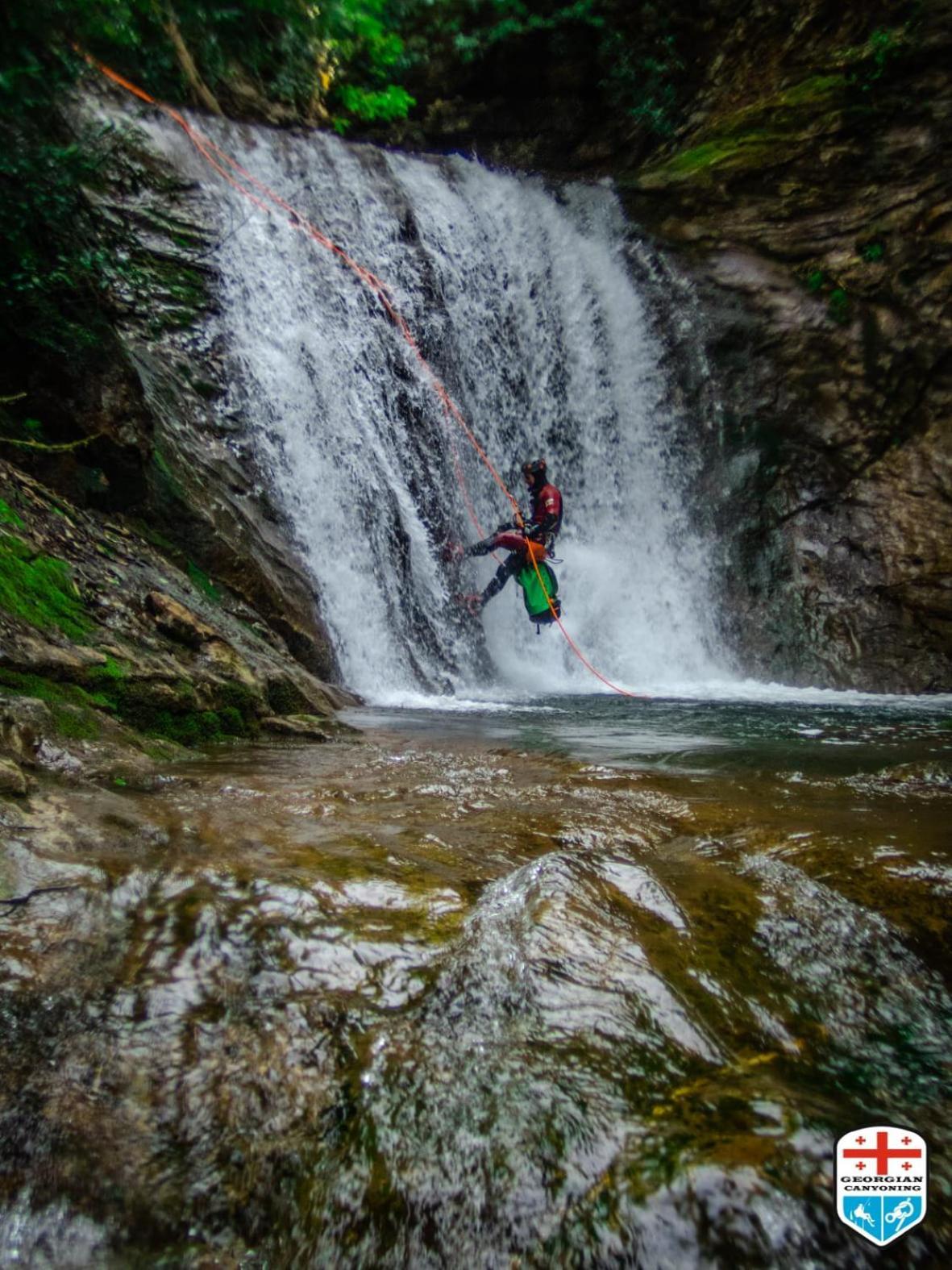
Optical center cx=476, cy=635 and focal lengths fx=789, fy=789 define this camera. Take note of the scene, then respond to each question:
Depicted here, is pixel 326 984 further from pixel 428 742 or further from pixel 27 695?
pixel 428 742

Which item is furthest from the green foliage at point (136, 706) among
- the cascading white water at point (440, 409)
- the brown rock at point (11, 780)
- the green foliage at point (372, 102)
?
the green foliage at point (372, 102)

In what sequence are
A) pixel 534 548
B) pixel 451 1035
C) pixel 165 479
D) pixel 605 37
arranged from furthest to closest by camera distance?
pixel 605 37 < pixel 534 548 < pixel 165 479 < pixel 451 1035

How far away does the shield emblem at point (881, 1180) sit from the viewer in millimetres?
1199

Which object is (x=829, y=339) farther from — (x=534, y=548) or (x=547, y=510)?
(x=534, y=548)

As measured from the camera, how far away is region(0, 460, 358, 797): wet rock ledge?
2.87m

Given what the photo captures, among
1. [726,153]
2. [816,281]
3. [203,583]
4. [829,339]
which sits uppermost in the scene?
[726,153]

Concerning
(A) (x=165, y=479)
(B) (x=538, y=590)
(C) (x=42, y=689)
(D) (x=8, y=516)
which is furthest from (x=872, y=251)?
(C) (x=42, y=689)

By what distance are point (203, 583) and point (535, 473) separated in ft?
14.6

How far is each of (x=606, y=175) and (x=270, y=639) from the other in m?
10.8

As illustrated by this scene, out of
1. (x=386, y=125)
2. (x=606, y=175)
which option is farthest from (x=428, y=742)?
(x=386, y=125)

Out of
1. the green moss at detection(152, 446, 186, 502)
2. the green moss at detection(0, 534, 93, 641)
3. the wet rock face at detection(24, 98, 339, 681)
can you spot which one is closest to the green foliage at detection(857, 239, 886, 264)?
the wet rock face at detection(24, 98, 339, 681)

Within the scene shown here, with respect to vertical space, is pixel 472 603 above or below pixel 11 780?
above

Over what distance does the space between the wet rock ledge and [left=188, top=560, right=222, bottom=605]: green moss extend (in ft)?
0.07

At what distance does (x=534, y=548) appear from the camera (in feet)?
29.2
